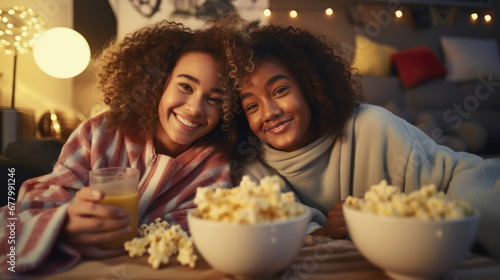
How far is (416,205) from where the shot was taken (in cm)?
49

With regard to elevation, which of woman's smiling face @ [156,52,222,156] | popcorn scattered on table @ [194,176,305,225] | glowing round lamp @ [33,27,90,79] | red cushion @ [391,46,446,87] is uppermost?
red cushion @ [391,46,446,87]

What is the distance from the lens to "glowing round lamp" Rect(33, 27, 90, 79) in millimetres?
2367

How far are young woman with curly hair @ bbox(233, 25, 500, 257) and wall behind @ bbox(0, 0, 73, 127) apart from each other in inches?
89.1

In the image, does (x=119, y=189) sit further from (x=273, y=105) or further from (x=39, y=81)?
(x=39, y=81)

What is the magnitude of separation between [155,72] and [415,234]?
0.87 m

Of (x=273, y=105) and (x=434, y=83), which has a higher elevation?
(x=434, y=83)

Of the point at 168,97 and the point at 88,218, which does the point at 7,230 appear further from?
the point at 168,97

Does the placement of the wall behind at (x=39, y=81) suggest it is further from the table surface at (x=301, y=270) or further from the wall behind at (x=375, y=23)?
the table surface at (x=301, y=270)

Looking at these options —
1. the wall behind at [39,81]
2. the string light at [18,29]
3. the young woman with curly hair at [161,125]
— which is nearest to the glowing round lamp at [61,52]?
the string light at [18,29]

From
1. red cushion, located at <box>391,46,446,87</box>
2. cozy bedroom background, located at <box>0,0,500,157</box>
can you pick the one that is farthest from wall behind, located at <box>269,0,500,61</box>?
red cushion, located at <box>391,46,446,87</box>

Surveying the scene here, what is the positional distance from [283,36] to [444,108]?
2284mm

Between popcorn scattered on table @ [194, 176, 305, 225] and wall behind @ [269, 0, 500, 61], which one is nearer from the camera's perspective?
popcorn scattered on table @ [194, 176, 305, 225]

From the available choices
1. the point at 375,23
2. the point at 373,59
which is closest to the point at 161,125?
the point at 373,59

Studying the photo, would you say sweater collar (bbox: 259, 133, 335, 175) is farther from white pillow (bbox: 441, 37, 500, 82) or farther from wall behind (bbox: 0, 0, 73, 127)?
white pillow (bbox: 441, 37, 500, 82)
